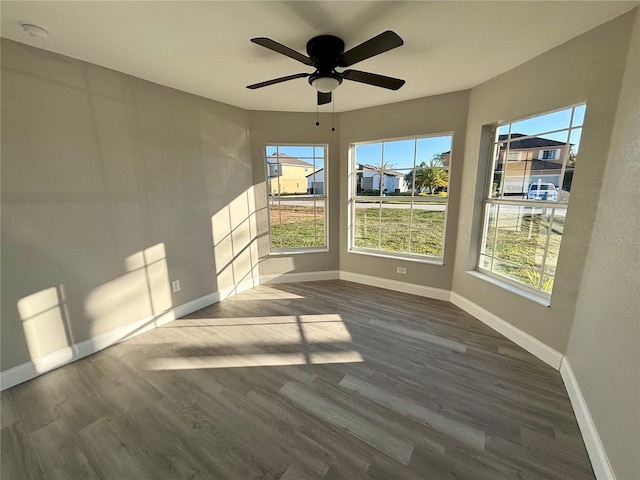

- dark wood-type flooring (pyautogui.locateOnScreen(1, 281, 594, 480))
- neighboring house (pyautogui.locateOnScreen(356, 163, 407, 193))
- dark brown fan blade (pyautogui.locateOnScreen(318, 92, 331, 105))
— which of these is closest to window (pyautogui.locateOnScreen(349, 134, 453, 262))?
neighboring house (pyautogui.locateOnScreen(356, 163, 407, 193))

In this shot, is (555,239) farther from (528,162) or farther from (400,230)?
(400,230)

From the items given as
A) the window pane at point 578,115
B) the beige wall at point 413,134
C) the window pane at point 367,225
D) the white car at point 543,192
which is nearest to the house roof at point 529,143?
the window pane at point 578,115

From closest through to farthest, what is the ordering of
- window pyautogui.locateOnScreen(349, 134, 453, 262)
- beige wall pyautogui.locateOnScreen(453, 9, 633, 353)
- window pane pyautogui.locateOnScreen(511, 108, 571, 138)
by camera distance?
beige wall pyautogui.locateOnScreen(453, 9, 633, 353) → window pane pyautogui.locateOnScreen(511, 108, 571, 138) → window pyautogui.locateOnScreen(349, 134, 453, 262)

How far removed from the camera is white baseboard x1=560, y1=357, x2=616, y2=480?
1.28 metres

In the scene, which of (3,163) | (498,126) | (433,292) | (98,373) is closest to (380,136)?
(498,126)

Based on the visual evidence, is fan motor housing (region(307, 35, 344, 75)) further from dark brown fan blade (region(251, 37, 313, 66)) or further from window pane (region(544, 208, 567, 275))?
window pane (region(544, 208, 567, 275))

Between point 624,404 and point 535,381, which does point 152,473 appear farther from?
point 535,381

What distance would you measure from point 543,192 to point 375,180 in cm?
190

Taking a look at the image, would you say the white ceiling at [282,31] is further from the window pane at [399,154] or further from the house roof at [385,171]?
the house roof at [385,171]

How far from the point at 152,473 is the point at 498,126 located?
153 inches

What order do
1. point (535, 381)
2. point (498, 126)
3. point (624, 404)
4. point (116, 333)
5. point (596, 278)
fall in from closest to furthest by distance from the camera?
point (624, 404) → point (596, 278) → point (535, 381) → point (116, 333) → point (498, 126)

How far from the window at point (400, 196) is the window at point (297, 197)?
1.61ft

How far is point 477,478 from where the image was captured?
1308 mm

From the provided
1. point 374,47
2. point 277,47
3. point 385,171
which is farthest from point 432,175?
point 277,47
